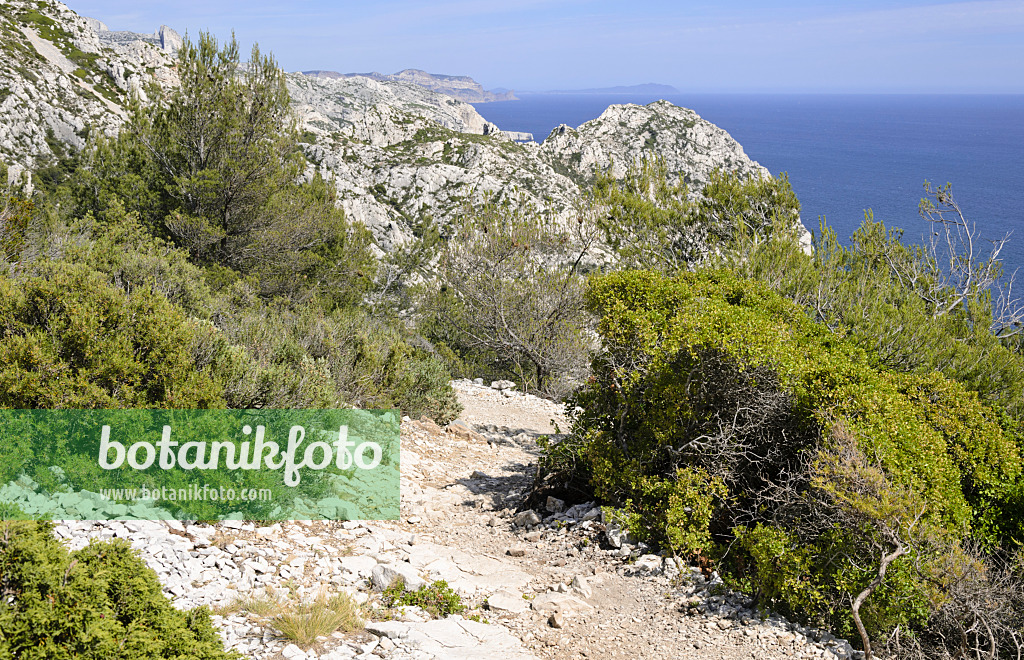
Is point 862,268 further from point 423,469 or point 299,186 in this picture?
point 299,186

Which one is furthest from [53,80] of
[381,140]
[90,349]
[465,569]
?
[465,569]

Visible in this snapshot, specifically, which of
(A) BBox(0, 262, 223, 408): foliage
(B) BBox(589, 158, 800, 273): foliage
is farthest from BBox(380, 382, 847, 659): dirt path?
(B) BBox(589, 158, 800, 273): foliage

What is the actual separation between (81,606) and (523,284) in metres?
12.9

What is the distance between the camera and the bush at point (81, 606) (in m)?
2.43

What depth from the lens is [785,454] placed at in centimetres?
599

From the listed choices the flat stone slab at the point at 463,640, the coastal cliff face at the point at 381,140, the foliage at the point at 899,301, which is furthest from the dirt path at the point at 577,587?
the coastal cliff face at the point at 381,140

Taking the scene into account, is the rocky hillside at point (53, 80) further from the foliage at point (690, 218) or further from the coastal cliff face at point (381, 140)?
the foliage at point (690, 218)

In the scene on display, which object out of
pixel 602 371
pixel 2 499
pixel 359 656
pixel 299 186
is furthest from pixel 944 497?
pixel 299 186

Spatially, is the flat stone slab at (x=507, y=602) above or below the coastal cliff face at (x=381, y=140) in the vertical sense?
below

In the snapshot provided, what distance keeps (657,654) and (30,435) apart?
530 cm

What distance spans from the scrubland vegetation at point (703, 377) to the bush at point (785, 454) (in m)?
0.03

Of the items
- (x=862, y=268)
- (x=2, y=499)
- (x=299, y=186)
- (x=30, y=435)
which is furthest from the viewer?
(x=299, y=186)

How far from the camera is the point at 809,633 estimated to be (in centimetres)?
489

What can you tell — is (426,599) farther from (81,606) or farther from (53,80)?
(53,80)
